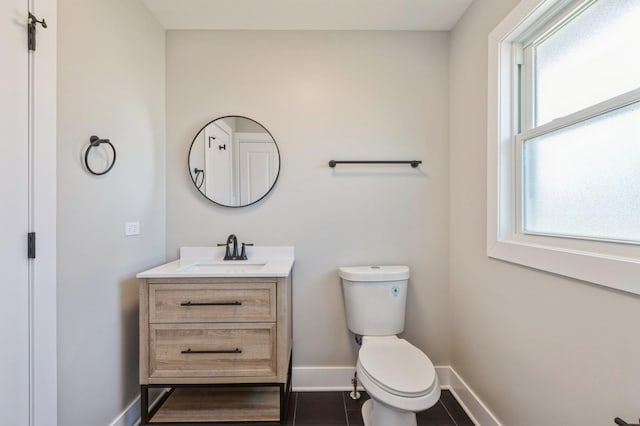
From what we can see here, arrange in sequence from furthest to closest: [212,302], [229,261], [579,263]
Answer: [229,261]
[212,302]
[579,263]

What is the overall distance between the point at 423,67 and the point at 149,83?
175 centimetres

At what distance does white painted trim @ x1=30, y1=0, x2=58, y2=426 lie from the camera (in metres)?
1.02

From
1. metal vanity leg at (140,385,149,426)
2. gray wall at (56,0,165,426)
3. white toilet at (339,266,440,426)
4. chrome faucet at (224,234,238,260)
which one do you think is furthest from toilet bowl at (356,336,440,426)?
gray wall at (56,0,165,426)

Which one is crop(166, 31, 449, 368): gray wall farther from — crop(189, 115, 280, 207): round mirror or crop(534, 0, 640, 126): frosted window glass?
crop(534, 0, 640, 126): frosted window glass

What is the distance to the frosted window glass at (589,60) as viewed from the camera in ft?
2.95

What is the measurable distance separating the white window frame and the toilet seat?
0.65m

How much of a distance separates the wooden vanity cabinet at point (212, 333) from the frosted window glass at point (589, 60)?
4.79ft

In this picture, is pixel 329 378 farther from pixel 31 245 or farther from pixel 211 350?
pixel 31 245

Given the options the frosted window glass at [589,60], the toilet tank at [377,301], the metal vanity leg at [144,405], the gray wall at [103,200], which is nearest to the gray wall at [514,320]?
the frosted window glass at [589,60]

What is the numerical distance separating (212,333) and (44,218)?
852mm

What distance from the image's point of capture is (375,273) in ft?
5.62

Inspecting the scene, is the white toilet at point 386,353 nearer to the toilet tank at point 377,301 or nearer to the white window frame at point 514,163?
the toilet tank at point 377,301

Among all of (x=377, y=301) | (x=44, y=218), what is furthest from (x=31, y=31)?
(x=377, y=301)

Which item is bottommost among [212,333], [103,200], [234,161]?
[212,333]
